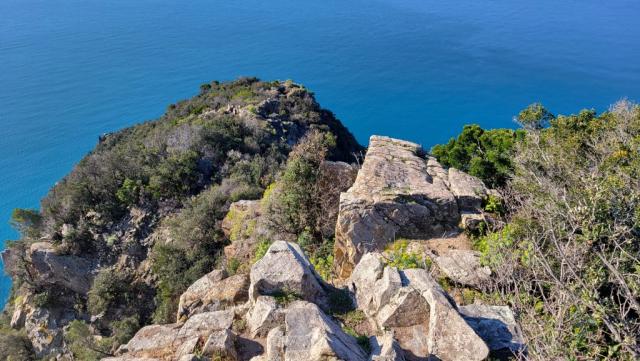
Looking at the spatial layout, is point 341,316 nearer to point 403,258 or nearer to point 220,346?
point 220,346

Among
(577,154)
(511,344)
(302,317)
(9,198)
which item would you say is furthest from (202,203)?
(9,198)

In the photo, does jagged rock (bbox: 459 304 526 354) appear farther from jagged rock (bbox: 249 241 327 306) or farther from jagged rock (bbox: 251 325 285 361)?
jagged rock (bbox: 251 325 285 361)

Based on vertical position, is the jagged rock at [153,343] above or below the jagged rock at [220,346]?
below

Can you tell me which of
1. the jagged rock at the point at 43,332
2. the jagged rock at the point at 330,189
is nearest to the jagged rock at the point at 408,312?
the jagged rock at the point at 330,189

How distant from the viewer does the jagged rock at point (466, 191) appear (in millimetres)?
10867

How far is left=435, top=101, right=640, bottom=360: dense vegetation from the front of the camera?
5703 mm

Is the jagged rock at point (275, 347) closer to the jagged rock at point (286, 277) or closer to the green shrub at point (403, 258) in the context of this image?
the jagged rock at point (286, 277)

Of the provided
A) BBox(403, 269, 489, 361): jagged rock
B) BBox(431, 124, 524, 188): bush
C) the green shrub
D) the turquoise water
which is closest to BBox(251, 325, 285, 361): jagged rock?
BBox(403, 269, 489, 361): jagged rock

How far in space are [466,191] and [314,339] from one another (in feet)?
23.0

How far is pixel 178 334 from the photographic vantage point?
283 inches

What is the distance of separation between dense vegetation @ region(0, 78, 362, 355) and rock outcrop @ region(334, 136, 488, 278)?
2284 millimetres

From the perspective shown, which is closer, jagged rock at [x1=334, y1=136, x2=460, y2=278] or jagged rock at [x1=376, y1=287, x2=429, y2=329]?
jagged rock at [x1=376, y1=287, x2=429, y2=329]

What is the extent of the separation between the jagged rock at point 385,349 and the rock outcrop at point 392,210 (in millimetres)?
3751

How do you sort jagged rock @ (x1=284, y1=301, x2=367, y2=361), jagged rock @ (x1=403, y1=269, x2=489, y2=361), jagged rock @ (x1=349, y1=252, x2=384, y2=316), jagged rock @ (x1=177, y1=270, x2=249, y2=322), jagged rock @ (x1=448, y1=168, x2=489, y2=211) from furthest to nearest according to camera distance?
jagged rock @ (x1=448, y1=168, x2=489, y2=211) < jagged rock @ (x1=177, y1=270, x2=249, y2=322) < jagged rock @ (x1=349, y1=252, x2=384, y2=316) < jagged rock @ (x1=403, y1=269, x2=489, y2=361) < jagged rock @ (x1=284, y1=301, x2=367, y2=361)
